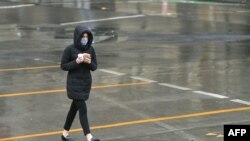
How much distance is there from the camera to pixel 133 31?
2250cm

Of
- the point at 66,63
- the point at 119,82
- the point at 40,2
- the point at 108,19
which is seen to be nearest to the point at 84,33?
the point at 66,63

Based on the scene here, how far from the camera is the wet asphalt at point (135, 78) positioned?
28.4ft

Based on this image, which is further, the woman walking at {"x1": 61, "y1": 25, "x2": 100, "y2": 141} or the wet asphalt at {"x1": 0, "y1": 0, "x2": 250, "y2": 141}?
the wet asphalt at {"x1": 0, "y1": 0, "x2": 250, "y2": 141}

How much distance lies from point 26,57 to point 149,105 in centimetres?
654

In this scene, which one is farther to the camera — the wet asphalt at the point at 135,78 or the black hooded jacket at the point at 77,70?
the wet asphalt at the point at 135,78

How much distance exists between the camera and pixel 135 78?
41.6 ft

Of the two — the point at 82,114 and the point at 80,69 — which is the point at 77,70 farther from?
the point at 82,114

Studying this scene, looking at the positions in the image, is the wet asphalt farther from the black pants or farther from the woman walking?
the woman walking

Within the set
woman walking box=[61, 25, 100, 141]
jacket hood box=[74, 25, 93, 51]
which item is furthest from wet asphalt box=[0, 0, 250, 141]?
jacket hood box=[74, 25, 93, 51]

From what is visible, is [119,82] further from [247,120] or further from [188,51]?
[188,51]

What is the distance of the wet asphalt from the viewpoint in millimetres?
8648
